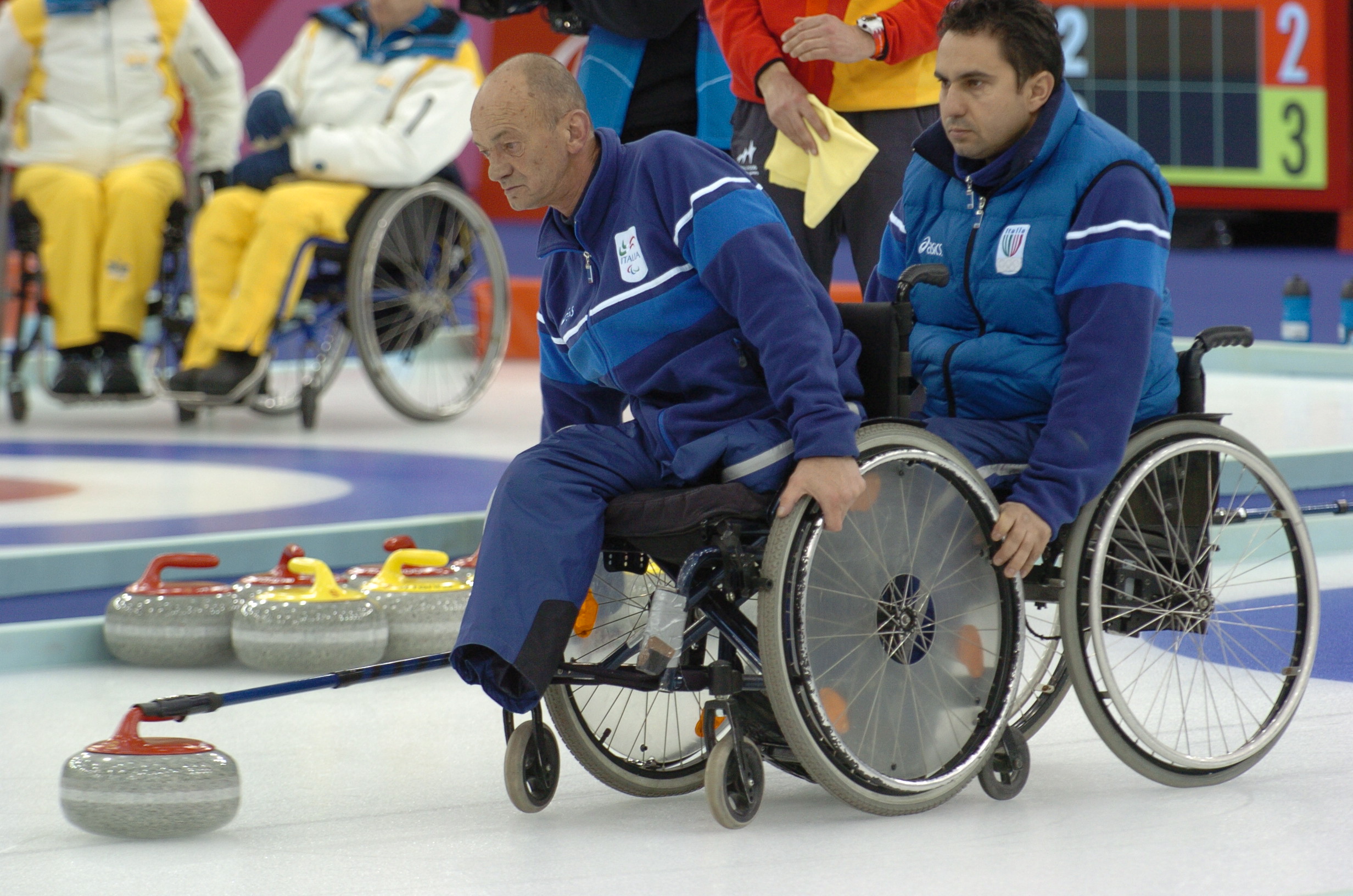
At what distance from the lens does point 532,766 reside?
2.14 m

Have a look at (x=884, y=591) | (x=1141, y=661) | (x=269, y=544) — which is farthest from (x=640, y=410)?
(x=269, y=544)

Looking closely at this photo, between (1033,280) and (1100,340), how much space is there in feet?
0.41

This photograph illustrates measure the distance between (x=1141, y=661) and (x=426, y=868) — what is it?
4.42 feet

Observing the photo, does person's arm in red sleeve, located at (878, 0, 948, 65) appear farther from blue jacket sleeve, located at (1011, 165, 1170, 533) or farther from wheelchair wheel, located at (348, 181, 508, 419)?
wheelchair wheel, located at (348, 181, 508, 419)

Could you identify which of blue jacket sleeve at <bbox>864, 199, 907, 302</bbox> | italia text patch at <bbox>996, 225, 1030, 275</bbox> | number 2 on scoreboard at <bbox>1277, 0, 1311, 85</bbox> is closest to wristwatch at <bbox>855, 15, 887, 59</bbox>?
blue jacket sleeve at <bbox>864, 199, 907, 302</bbox>

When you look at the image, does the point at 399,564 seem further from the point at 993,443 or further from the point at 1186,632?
the point at 1186,632

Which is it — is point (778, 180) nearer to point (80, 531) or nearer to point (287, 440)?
point (80, 531)

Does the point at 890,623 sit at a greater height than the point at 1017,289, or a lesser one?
lesser

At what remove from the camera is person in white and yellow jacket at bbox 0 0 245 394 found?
503 centimetres

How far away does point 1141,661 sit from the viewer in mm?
2857

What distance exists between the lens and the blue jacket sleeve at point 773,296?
195 cm

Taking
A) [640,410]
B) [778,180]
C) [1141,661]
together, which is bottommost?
[1141,661]

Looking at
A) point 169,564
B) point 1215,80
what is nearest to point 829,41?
point 169,564

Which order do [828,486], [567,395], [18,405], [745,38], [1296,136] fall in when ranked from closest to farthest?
[828,486] < [567,395] < [745,38] < [18,405] < [1296,136]
